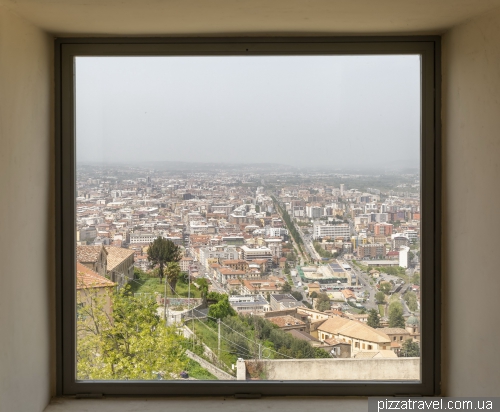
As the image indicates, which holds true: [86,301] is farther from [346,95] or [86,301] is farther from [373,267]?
[346,95]

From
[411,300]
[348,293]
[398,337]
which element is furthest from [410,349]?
[348,293]

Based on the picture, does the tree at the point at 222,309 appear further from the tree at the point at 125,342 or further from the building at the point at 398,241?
the building at the point at 398,241

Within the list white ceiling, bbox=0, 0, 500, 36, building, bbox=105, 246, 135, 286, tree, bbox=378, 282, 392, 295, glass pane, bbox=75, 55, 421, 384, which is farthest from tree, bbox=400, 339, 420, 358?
white ceiling, bbox=0, 0, 500, 36

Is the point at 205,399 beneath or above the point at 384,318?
beneath

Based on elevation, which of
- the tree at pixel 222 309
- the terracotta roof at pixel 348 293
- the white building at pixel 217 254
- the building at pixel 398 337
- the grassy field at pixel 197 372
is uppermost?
the white building at pixel 217 254

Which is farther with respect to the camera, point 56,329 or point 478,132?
point 56,329

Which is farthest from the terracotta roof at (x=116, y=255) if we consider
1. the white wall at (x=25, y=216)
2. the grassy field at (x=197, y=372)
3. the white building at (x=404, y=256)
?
the white building at (x=404, y=256)

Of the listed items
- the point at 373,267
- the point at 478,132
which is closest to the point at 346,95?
the point at 478,132
